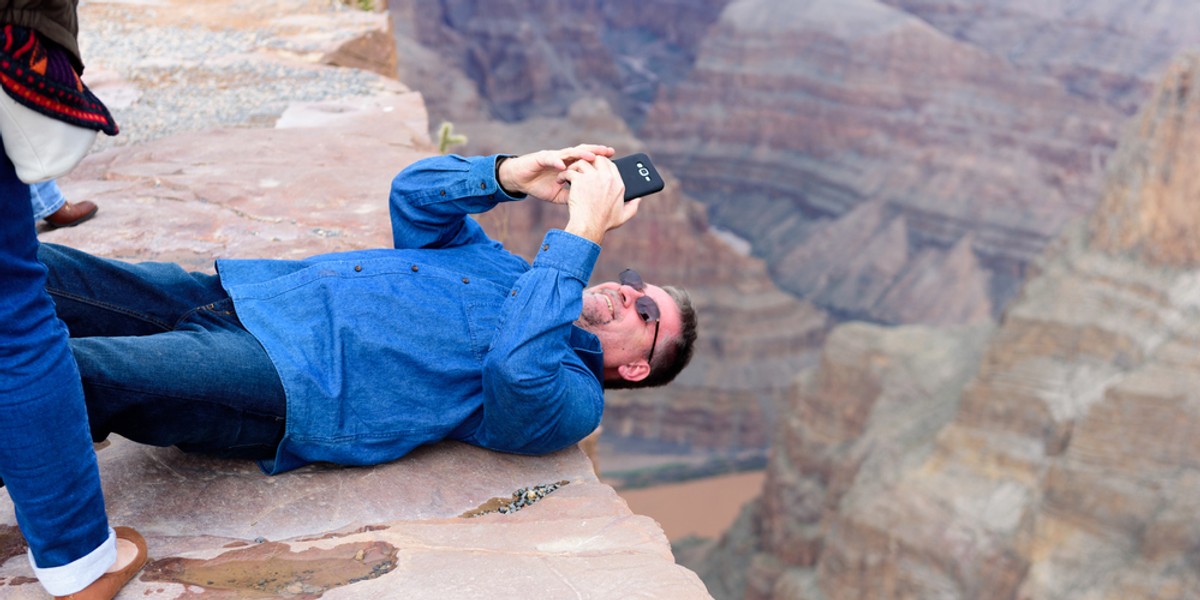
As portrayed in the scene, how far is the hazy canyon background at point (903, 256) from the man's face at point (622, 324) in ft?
7.68

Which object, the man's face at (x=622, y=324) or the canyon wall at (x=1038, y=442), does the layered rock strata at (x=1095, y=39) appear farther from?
the man's face at (x=622, y=324)

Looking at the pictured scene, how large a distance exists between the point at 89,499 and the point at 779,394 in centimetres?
2572

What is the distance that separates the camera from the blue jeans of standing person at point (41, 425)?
1.47 meters

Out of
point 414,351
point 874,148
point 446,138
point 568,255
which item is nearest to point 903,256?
point 874,148

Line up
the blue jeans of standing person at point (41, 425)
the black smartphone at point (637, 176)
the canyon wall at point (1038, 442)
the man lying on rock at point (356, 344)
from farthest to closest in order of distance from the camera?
1. the canyon wall at point (1038, 442)
2. the black smartphone at point (637, 176)
3. the man lying on rock at point (356, 344)
4. the blue jeans of standing person at point (41, 425)

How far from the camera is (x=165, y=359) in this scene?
1.85 meters

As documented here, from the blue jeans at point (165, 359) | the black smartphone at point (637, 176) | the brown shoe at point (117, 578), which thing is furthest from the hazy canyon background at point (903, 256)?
the brown shoe at point (117, 578)

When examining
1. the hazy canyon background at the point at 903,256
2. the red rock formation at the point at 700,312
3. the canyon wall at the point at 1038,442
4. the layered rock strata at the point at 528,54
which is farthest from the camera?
the layered rock strata at the point at 528,54

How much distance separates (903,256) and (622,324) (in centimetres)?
3578

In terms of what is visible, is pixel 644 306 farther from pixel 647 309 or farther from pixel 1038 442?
pixel 1038 442

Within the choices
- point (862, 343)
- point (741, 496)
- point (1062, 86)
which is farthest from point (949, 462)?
point (1062, 86)

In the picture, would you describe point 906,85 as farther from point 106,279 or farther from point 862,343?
point 106,279

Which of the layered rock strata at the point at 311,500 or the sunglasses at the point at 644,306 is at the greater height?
the sunglasses at the point at 644,306

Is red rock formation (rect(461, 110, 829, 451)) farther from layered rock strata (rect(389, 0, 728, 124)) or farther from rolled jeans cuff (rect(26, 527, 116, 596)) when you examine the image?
rolled jeans cuff (rect(26, 527, 116, 596))
